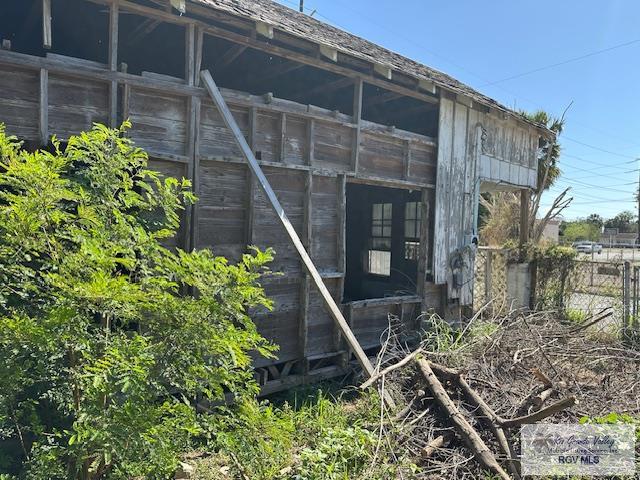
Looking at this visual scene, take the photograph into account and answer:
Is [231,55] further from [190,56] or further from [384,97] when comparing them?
[384,97]

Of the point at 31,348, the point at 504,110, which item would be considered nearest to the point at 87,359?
the point at 31,348

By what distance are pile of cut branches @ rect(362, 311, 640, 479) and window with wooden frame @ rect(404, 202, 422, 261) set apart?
3.19 metres

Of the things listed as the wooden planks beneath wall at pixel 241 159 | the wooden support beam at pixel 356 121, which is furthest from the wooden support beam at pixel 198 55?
the wooden support beam at pixel 356 121

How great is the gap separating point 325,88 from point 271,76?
2.87 feet

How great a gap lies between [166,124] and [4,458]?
3.19 meters

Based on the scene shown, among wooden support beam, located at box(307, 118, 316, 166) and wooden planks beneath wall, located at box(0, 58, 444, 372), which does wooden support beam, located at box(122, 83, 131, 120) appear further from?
wooden support beam, located at box(307, 118, 316, 166)

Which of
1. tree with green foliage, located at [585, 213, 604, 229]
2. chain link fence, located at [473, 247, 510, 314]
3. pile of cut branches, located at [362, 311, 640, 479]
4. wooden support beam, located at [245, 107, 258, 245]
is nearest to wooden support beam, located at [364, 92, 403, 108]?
wooden support beam, located at [245, 107, 258, 245]

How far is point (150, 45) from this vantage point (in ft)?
18.7

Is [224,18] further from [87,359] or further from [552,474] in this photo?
[552,474]

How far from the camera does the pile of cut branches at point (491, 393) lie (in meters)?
3.47

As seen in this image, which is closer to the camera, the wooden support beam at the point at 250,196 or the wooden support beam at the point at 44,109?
the wooden support beam at the point at 44,109

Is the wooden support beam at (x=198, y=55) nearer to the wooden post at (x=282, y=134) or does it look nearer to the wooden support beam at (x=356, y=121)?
the wooden post at (x=282, y=134)

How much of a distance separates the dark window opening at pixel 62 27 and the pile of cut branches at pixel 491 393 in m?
5.15

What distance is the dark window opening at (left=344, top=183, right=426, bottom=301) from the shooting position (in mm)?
8406
